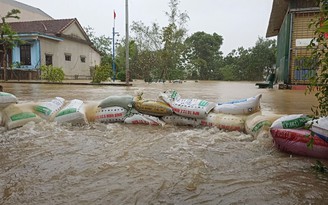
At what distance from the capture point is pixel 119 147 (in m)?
2.20

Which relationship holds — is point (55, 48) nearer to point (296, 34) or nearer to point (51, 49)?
point (51, 49)

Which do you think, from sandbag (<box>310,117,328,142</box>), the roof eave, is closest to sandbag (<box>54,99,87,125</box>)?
sandbag (<box>310,117,328,142</box>)

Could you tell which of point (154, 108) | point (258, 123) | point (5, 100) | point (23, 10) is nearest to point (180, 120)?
point (154, 108)

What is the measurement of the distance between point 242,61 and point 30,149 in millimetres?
25094

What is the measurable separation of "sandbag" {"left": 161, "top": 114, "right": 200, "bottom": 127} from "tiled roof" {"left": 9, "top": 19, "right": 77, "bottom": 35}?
1626cm

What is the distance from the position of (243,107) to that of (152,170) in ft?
4.90

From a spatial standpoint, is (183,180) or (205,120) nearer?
(183,180)

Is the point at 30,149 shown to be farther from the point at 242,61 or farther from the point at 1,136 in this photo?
the point at 242,61

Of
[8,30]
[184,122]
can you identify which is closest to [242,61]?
[8,30]

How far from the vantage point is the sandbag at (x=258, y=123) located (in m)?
2.41

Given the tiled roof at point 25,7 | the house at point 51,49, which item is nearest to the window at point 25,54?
the house at point 51,49

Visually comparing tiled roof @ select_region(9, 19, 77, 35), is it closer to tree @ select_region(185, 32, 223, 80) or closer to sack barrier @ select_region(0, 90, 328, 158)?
tree @ select_region(185, 32, 223, 80)

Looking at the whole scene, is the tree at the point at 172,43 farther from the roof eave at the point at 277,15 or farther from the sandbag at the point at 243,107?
the sandbag at the point at 243,107

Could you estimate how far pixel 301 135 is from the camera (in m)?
1.98
